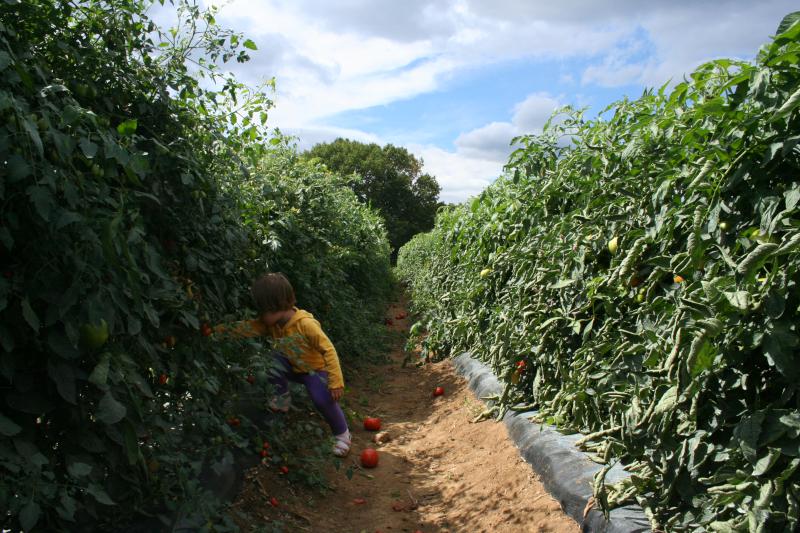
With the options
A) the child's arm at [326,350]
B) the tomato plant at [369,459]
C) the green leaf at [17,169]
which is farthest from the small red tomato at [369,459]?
the green leaf at [17,169]

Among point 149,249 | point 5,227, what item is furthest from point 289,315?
point 5,227

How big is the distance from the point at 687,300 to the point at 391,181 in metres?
44.1

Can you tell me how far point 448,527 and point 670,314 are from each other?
1.70 m

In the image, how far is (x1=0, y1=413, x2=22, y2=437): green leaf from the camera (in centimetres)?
138

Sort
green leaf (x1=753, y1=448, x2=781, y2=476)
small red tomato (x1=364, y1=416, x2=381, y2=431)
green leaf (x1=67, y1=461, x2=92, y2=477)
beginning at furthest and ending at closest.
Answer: small red tomato (x1=364, y1=416, x2=381, y2=431), green leaf (x1=753, y1=448, x2=781, y2=476), green leaf (x1=67, y1=461, x2=92, y2=477)

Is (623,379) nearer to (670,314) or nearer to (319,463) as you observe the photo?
(670,314)

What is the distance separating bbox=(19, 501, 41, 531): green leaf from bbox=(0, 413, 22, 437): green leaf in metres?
0.18

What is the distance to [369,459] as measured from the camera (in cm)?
397

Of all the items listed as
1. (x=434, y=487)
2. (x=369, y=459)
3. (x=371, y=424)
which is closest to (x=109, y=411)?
(x=434, y=487)

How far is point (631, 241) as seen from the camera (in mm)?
2777

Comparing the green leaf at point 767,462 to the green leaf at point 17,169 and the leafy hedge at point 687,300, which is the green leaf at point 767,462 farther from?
the green leaf at point 17,169

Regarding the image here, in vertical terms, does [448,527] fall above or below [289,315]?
below

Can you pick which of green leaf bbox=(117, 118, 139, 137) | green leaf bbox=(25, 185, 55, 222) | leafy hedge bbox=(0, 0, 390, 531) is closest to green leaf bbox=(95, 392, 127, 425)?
leafy hedge bbox=(0, 0, 390, 531)

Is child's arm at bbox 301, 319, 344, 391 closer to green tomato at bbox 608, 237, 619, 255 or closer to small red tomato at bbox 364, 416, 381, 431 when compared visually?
small red tomato at bbox 364, 416, 381, 431
